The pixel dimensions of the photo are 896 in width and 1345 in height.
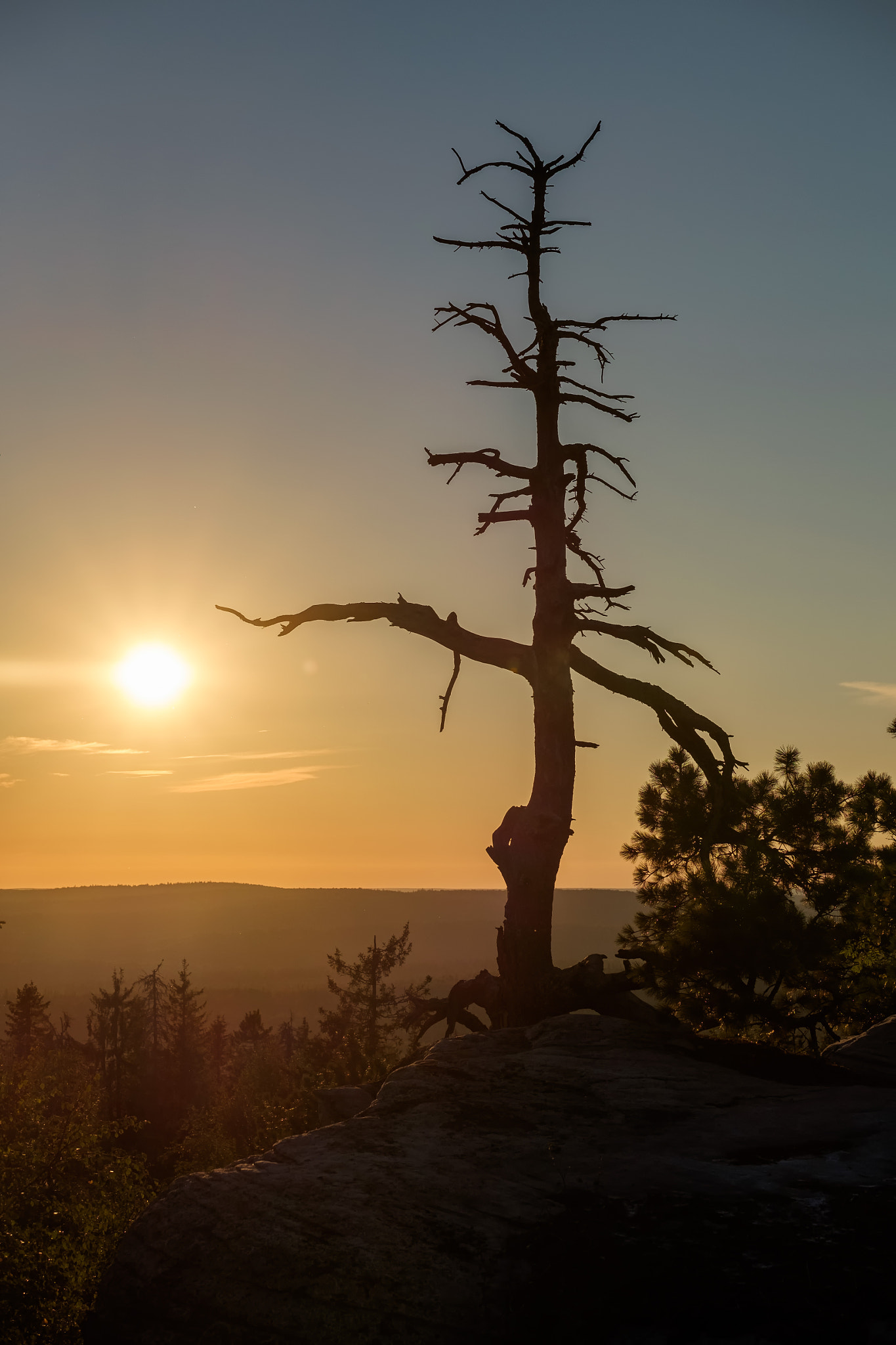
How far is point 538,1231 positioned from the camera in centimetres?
705

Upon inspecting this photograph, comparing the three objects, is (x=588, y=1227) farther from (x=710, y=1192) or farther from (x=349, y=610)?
(x=349, y=610)

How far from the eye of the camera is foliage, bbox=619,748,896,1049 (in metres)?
17.2

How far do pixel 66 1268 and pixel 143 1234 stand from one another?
47.2 ft

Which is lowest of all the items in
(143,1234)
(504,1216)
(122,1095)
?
(122,1095)

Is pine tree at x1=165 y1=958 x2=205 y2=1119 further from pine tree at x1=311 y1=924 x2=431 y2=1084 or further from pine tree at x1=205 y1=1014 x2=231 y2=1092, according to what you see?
pine tree at x1=311 y1=924 x2=431 y2=1084

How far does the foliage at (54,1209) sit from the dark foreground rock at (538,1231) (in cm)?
1270

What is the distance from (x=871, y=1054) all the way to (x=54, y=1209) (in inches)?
793

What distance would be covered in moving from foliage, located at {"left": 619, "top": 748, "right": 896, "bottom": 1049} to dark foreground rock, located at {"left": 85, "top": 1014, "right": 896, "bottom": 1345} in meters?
6.37

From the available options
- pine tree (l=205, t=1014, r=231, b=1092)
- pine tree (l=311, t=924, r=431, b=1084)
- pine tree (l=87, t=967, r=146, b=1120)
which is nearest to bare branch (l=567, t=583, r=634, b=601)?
pine tree (l=311, t=924, r=431, b=1084)

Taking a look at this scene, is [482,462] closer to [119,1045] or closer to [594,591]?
[594,591]

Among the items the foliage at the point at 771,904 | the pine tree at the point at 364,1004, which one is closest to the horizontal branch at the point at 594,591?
the foliage at the point at 771,904

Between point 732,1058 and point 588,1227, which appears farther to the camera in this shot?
point 732,1058

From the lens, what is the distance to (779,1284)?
609 centimetres

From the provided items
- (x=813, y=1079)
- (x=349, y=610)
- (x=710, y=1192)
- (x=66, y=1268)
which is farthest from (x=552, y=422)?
(x=66, y=1268)
